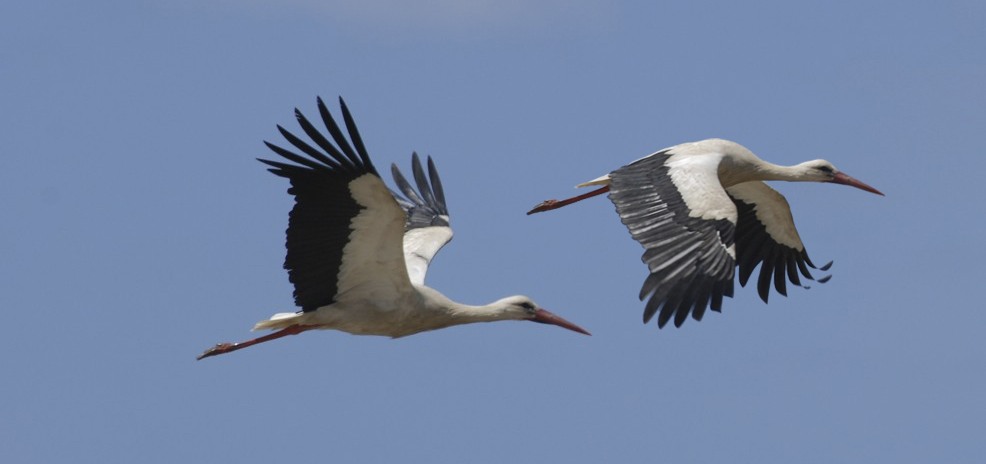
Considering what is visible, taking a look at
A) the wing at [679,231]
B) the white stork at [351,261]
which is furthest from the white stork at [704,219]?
the white stork at [351,261]

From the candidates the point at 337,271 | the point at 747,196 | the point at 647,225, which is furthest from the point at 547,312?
the point at 747,196

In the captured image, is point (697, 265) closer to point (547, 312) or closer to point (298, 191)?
point (547, 312)

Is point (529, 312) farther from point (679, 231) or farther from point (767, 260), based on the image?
point (767, 260)

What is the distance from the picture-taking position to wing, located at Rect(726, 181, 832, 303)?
14609 mm

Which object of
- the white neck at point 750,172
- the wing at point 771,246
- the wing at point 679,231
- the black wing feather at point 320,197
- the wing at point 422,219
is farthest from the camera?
the wing at point 771,246

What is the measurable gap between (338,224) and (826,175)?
17.0ft

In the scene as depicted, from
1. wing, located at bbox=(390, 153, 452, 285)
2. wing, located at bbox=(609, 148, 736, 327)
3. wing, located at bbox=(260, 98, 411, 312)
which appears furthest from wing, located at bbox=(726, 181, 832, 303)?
wing, located at bbox=(260, 98, 411, 312)

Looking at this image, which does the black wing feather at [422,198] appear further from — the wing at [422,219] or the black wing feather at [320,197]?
the black wing feather at [320,197]

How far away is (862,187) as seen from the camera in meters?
15.0

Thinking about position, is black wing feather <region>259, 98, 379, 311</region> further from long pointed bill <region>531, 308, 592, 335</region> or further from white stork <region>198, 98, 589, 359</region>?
long pointed bill <region>531, 308, 592, 335</region>

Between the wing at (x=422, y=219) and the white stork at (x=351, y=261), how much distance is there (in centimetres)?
17

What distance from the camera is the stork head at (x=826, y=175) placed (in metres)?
14.9

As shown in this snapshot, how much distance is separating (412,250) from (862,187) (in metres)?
3.87

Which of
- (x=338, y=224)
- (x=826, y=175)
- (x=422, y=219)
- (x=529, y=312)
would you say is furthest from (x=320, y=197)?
(x=826, y=175)
